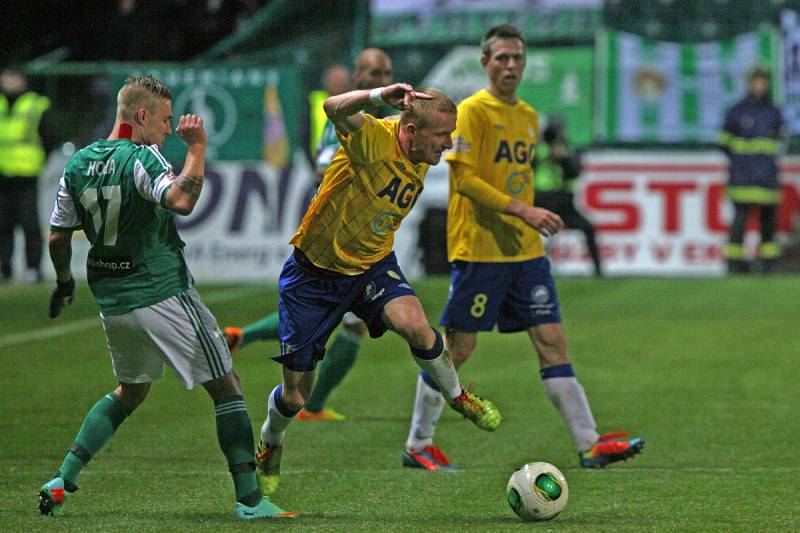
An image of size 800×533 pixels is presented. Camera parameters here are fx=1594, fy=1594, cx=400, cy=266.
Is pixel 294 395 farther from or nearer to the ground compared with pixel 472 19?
farther from the ground

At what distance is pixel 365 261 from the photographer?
670cm

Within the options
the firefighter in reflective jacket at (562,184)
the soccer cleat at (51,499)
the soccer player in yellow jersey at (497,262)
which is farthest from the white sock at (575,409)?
the firefighter in reflective jacket at (562,184)

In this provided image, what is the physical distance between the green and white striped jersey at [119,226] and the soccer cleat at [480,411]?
4.00 feet

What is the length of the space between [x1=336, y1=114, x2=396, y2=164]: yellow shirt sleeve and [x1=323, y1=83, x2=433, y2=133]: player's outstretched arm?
5 centimetres

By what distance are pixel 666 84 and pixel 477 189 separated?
1395 cm

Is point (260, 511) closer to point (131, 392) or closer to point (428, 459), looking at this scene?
point (131, 392)

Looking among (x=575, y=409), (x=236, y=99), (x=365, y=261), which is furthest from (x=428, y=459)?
(x=236, y=99)

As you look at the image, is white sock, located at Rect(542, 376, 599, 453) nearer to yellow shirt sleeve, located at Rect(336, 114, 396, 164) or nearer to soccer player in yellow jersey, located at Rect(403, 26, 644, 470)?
soccer player in yellow jersey, located at Rect(403, 26, 644, 470)

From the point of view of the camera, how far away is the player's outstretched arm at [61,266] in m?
6.32

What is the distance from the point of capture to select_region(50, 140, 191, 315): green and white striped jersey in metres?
6.07

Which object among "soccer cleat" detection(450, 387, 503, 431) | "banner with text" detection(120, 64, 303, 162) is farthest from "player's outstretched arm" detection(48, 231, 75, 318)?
"banner with text" detection(120, 64, 303, 162)

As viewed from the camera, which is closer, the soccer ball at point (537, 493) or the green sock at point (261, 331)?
the soccer ball at point (537, 493)

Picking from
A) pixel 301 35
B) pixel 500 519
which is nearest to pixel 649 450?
pixel 500 519

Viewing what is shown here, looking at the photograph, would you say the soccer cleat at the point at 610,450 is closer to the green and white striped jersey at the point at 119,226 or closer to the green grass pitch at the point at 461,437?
the green grass pitch at the point at 461,437
